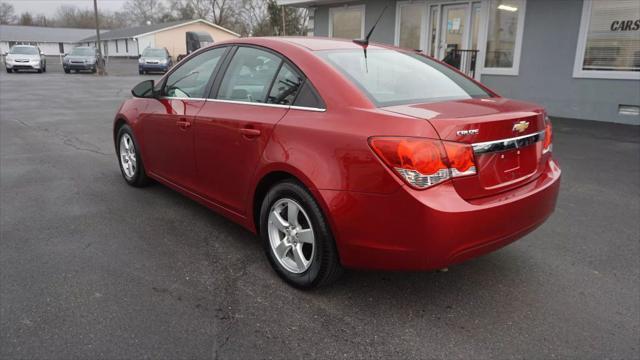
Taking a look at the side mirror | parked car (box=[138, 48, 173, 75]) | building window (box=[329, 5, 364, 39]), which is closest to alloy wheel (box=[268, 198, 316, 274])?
the side mirror

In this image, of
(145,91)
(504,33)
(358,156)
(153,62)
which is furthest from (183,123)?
(153,62)

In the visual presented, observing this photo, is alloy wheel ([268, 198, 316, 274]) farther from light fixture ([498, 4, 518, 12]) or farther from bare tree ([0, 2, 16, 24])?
bare tree ([0, 2, 16, 24])

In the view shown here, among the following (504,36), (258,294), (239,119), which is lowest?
(258,294)

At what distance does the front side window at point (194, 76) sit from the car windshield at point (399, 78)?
114 centimetres

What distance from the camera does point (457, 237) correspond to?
2.44 meters

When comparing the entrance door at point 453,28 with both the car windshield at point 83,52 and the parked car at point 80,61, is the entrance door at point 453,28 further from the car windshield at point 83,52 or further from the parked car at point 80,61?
the car windshield at point 83,52

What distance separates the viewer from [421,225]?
2.40 m

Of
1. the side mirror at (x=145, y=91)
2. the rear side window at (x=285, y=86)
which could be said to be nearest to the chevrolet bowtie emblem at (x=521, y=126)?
the rear side window at (x=285, y=86)

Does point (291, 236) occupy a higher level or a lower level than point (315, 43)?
lower

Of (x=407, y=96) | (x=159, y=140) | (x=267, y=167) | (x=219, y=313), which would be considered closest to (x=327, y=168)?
(x=267, y=167)

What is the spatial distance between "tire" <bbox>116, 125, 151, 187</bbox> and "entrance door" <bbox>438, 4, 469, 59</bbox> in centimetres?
913

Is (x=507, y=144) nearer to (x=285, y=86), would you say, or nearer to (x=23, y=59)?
(x=285, y=86)

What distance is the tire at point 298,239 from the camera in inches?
110

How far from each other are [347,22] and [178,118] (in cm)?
1198
